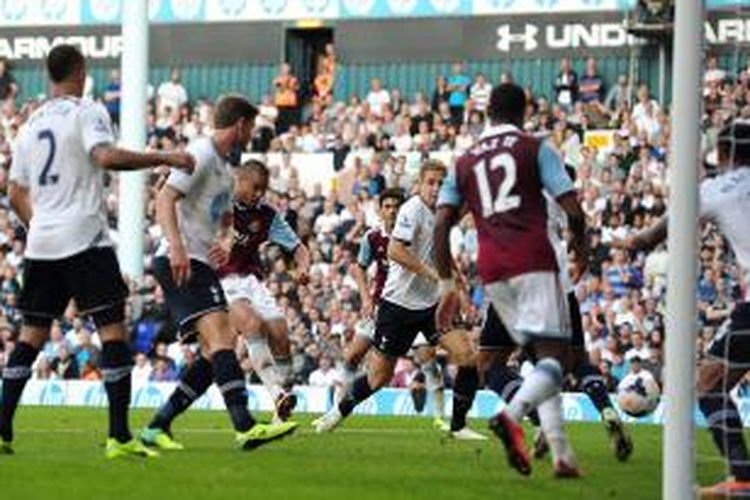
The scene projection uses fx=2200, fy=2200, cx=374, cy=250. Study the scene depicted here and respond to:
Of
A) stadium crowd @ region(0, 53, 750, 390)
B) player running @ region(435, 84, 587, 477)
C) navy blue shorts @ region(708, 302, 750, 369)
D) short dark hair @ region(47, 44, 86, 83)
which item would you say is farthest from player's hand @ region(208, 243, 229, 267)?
stadium crowd @ region(0, 53, 750, 390)

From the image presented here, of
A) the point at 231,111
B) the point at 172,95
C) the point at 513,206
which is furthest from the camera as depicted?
the point at 172,95

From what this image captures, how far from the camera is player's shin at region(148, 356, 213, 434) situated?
51.9 ft

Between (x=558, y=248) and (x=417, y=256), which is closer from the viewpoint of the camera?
(x=558, y=248)

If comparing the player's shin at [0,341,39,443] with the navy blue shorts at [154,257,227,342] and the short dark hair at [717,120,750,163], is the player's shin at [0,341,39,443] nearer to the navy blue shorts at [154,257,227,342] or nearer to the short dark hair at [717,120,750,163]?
the navy blue shorts at [154,257,227,342]

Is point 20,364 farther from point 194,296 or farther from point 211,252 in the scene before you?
point 211,252

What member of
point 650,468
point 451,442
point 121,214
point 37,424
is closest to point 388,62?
point 121,214

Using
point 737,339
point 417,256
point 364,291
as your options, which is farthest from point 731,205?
point 364,291

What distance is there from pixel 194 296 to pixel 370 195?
19.2 m

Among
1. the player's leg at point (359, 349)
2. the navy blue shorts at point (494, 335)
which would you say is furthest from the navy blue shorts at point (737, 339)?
the player's leg at point (359, 349)

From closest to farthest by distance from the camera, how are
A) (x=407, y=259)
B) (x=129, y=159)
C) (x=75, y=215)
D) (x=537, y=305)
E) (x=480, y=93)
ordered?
(x=537, y=305), (x=129, y=159), (x=75, y=215), (x=407, y=259), (x=480, y=93)

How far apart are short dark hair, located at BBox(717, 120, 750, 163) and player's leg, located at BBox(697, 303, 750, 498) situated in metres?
0.95

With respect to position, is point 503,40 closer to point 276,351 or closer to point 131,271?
point 131,271

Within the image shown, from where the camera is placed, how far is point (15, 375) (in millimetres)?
14570

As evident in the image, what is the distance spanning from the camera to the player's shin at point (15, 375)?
1458cm
